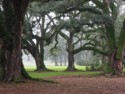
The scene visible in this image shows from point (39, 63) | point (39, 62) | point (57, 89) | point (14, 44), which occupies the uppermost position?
point (14, 44)

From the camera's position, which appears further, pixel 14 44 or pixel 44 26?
pixel 44 26

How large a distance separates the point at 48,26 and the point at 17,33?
30.0 metres

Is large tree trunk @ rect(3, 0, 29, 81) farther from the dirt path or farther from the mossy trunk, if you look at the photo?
the mossy trunk

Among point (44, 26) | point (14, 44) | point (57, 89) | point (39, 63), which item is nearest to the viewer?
point (57, 89)

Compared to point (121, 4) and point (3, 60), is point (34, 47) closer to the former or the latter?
point (121, 4)

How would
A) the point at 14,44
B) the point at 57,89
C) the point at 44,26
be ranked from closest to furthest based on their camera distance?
1. the point at 57,89
2. the point at 14,44
3. the point at 44,26

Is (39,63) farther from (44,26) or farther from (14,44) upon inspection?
(14,44)

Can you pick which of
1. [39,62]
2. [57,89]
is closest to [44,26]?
[39,62]

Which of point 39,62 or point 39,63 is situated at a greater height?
point 39,62

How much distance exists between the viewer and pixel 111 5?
33.4m

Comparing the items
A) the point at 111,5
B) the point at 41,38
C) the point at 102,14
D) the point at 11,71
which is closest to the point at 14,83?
the point at 11,71

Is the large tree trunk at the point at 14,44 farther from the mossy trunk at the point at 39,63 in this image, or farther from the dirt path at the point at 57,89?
the mossy trunk at the point at 39,63

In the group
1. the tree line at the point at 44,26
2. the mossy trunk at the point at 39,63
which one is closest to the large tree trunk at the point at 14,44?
the tree line at the point at 44,26

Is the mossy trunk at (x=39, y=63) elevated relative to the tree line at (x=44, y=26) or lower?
lower
